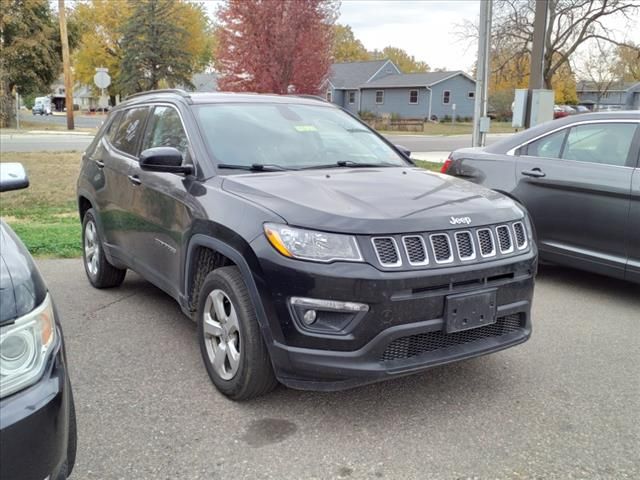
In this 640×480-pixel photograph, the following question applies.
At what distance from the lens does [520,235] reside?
12.0 ft

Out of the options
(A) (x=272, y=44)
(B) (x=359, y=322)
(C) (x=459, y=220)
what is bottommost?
(B) (x=359, y=322)

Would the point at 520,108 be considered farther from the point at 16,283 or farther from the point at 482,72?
the point at 16,283

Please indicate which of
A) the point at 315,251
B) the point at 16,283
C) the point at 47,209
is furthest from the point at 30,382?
the point at 47,209

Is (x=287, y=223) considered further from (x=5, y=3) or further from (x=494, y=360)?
(x=5, y=3)

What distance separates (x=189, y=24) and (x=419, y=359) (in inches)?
2285

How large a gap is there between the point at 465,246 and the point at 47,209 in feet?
27.2

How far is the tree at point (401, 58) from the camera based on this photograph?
326ft

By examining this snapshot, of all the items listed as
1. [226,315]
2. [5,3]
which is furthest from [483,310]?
[5,3]

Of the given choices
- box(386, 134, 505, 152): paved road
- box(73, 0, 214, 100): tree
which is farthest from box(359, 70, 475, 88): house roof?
box(386, 134, 505, 152): paved road

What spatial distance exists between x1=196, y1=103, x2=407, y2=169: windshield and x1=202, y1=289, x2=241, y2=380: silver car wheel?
2.93ft

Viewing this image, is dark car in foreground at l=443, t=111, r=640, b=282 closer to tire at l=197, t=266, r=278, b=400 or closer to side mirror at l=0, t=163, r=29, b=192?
tire at l=197, t=266, r=278, b=400

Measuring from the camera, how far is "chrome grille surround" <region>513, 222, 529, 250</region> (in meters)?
3.62

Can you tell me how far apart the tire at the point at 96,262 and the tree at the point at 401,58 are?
9752cm

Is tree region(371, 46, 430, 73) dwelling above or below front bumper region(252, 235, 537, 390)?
above
